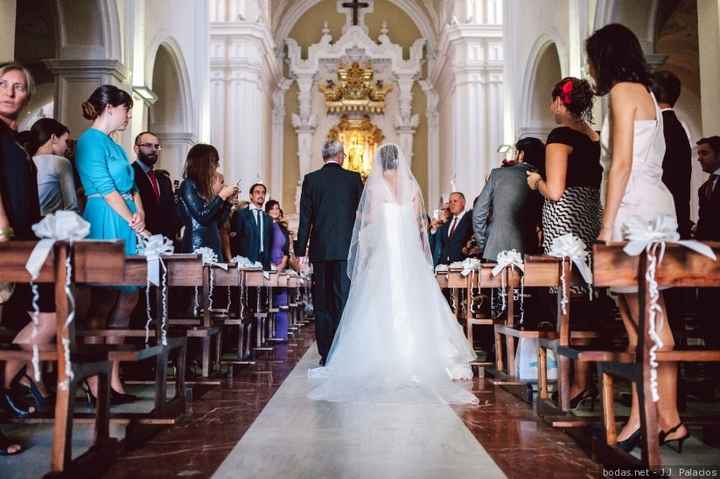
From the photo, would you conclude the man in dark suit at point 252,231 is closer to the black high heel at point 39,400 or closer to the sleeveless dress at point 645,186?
the black high heel at point 39,400

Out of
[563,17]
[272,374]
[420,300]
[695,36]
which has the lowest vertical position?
[272,374]

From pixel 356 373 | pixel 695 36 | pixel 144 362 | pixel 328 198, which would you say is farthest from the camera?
pixel 695 36

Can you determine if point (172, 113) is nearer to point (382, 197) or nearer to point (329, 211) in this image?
point (329, 211)

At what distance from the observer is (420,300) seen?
4.89 metres

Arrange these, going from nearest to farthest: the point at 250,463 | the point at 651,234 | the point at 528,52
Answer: the point at 651,234
the point at 250,463
the point at 528,52

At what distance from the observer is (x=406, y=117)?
66.5 feet

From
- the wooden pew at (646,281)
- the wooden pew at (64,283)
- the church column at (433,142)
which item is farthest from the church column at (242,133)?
the wooden pew at (646,281)

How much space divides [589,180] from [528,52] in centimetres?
718

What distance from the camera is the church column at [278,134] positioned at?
2022 cm

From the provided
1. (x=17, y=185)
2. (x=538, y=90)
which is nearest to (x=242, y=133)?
(x=538, y=90)

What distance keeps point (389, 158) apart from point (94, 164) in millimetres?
2243

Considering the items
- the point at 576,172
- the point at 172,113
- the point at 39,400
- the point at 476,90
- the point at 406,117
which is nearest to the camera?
the point at 39,400

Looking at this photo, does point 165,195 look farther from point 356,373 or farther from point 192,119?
point 192,119

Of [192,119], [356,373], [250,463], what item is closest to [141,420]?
[250,463]
